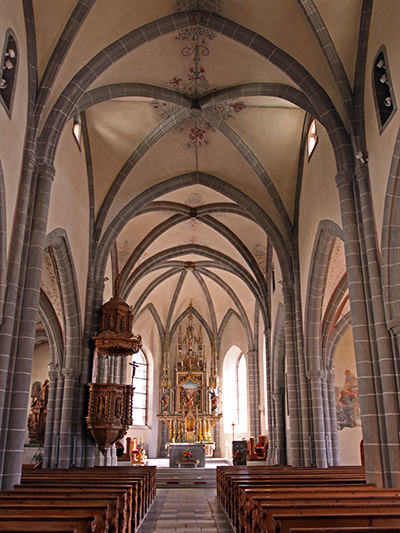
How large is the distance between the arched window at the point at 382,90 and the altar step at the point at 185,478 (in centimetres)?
1206

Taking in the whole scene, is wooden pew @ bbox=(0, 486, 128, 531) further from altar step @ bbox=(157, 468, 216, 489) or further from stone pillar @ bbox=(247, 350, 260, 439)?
stone pillar @ bbox=(247, 350, 260, 439)

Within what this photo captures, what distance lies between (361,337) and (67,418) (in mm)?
8550

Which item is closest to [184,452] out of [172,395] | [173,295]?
[172,395]

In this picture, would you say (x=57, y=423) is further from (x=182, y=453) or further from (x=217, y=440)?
(x=217, y=440)

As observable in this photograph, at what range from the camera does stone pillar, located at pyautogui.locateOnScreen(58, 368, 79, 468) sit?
14.0m

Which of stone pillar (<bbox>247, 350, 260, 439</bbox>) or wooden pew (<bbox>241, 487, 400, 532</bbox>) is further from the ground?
stone pillar (<bbox>247, 350, 260, 439</bbox>)

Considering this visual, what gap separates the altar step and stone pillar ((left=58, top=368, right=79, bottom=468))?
12.6 ft

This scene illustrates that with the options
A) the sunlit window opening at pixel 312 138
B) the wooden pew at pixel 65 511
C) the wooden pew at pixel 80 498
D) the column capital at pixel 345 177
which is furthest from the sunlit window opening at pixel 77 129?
the wooden pew at pixel 65 511

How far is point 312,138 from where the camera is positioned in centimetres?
1453

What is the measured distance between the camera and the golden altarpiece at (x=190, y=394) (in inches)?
1061

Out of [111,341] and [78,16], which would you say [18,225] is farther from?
[111,341]

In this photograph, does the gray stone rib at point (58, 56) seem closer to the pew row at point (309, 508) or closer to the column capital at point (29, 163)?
the column capital at point (29, 163)

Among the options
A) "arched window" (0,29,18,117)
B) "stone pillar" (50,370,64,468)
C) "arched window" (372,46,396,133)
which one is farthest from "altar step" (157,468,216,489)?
"arched window" (0,29,18,117)

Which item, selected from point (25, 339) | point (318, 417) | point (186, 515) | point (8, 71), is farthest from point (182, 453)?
point (8, 71)
